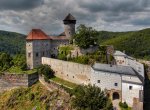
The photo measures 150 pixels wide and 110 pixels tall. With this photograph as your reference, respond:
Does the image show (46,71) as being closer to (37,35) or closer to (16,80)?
(16,80)

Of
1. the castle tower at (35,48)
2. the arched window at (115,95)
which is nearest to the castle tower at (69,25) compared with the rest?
the castle tower at (35,48)

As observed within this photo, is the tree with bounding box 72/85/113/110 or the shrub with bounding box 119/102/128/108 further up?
the tree with bounding box 72/85/113/110

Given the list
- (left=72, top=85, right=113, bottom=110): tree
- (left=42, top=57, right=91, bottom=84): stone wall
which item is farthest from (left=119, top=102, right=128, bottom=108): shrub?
(left=42, top=57, right=91, bottom=84): stone wall

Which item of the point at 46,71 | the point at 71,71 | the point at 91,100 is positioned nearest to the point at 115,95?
the point at 91,100

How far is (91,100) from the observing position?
43.3 meters

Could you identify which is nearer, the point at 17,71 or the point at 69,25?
the point at 17,71

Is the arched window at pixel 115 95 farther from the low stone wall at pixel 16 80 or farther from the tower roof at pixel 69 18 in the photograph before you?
the tower roof at pixel 69 18

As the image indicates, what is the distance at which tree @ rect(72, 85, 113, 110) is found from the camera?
4297 cm

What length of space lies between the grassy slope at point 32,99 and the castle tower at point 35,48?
8.38 m

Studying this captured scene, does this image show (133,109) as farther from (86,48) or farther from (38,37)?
(38,37)

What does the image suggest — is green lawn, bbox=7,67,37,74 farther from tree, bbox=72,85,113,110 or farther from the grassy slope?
tree, bbox=72,85,113,110

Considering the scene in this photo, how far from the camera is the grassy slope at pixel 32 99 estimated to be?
51250 mm

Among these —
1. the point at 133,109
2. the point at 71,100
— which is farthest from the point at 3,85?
the point at 133,109

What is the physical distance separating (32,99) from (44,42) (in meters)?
17.3
